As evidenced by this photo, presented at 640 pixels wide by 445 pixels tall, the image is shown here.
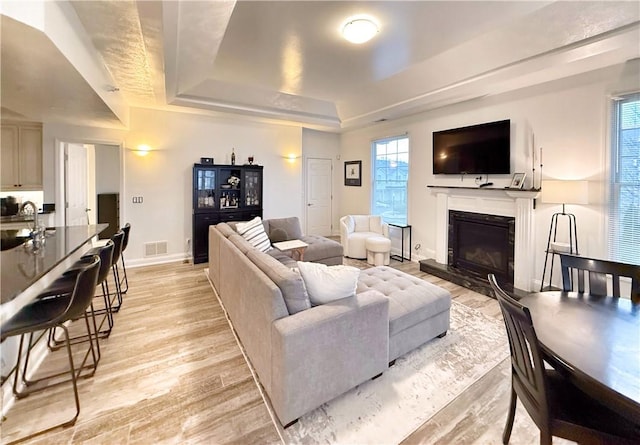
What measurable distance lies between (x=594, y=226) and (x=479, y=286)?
4.73ft

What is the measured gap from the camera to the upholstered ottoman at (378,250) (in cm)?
511

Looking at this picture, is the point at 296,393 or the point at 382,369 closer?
the point at 296,393

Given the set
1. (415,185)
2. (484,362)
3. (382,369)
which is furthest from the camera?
(415,185)

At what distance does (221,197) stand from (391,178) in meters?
3.60

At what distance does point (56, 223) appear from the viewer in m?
4.57

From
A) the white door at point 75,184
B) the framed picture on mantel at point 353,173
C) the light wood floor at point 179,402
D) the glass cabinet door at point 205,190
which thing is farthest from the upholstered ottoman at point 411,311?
the white door at point 75,184

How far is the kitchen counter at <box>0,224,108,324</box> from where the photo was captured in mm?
1474

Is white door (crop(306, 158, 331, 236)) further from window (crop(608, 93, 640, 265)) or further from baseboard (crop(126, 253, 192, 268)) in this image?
window (crop(608, 93, 640, 265))

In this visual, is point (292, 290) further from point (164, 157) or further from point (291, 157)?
point (291, 157)

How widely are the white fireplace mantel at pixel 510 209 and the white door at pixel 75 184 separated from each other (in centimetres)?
630

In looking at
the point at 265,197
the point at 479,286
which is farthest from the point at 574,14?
the point at 265,197

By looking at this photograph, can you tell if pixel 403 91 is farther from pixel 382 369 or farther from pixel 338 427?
pixel 338 427

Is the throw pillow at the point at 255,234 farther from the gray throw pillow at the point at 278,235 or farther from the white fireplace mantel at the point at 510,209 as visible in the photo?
the white fireplace mantel at the point at 510,209

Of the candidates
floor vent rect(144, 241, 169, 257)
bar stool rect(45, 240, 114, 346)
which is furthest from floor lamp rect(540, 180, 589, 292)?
floor vent rect(144, 241, 169, 257)
